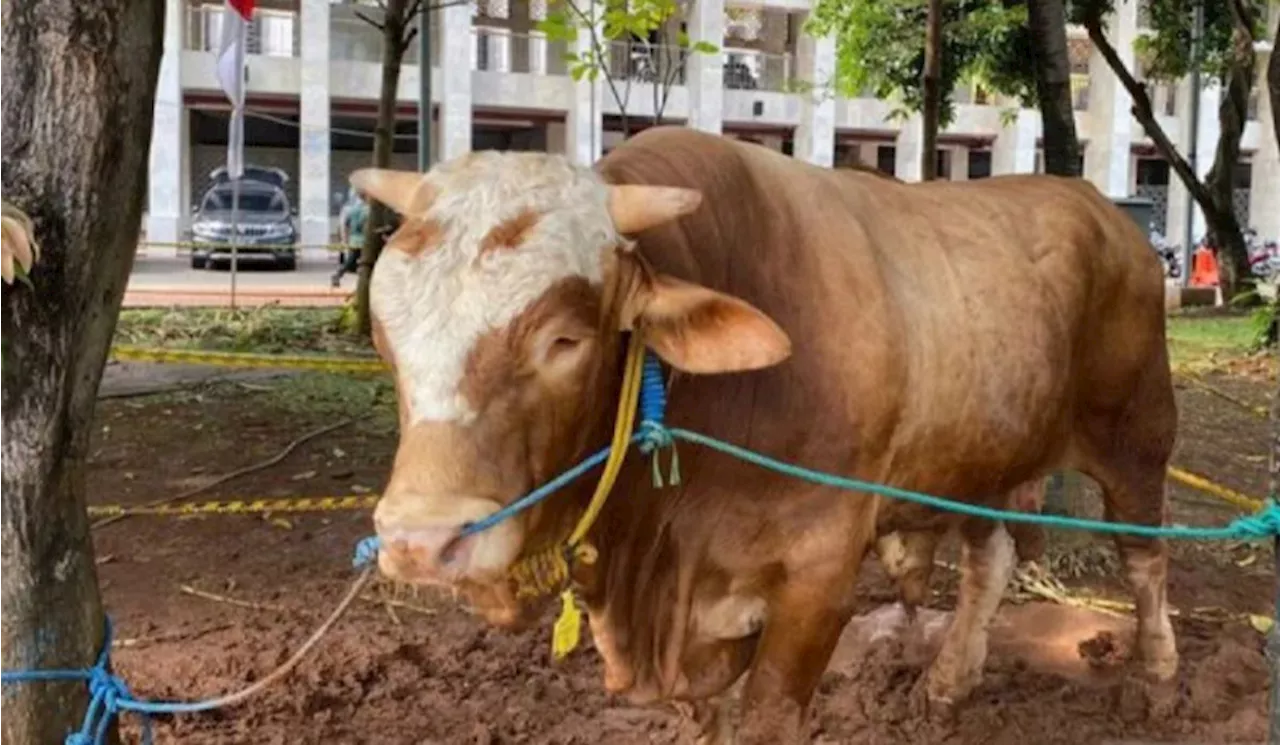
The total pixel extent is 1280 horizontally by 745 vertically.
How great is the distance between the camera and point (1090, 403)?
15.1ft

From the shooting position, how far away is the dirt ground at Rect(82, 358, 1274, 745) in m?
4.44

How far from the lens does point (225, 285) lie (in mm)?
22375

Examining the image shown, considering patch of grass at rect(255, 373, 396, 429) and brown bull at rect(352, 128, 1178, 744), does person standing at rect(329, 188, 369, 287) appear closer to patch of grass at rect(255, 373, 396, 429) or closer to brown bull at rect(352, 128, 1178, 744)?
patch of grass at rect(255, 373, 396, 429)

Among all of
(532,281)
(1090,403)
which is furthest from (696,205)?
(1090,403)

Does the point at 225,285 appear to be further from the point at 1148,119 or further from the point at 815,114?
the point at 815,114

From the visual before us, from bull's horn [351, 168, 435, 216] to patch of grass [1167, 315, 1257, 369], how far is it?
1044 cm

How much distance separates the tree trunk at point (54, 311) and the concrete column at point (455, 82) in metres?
29.1

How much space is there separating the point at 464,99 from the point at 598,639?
29760 millimetres

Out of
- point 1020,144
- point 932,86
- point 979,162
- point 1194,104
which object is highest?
point 1020,144

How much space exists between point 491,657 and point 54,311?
91.8 inches

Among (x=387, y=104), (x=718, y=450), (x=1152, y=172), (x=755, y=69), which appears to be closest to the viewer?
(x=718, y=450)

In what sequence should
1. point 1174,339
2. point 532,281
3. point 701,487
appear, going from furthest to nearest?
point 1174,339
point 701,487
point 532,281

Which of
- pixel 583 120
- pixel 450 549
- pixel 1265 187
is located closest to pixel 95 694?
pixel 450 549

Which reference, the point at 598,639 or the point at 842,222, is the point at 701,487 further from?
the point at 842,222
